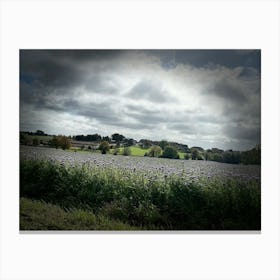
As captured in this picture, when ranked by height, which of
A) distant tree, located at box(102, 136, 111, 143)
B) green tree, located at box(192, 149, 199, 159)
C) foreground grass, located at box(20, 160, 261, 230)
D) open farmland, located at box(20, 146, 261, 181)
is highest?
distant tree, located at box(102, 136, 111, 143)

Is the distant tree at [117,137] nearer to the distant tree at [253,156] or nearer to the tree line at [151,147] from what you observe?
→ the tree line at [151,147]

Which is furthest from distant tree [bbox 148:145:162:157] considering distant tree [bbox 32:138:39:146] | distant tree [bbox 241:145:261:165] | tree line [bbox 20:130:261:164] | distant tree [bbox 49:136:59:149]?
distant tree [bbox 32:138:39:146]

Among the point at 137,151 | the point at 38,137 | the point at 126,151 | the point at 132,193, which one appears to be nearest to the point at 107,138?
the point at 126,151

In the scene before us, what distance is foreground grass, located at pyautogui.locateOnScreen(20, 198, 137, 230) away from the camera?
545 cm

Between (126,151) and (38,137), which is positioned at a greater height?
→ (38,137)

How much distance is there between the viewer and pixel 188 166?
575 centimetres

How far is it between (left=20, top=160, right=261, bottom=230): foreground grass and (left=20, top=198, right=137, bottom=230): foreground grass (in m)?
0.06

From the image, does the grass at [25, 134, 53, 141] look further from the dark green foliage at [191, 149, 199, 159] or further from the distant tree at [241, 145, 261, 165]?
the distant tree at [241, 145, 261, 165]

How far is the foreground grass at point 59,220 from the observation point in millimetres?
5445

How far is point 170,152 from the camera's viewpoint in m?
5.70

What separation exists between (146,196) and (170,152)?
2.45ft

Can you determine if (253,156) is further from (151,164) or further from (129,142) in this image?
(129,142)

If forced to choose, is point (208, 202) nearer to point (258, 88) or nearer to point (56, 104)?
point (258, 88)
